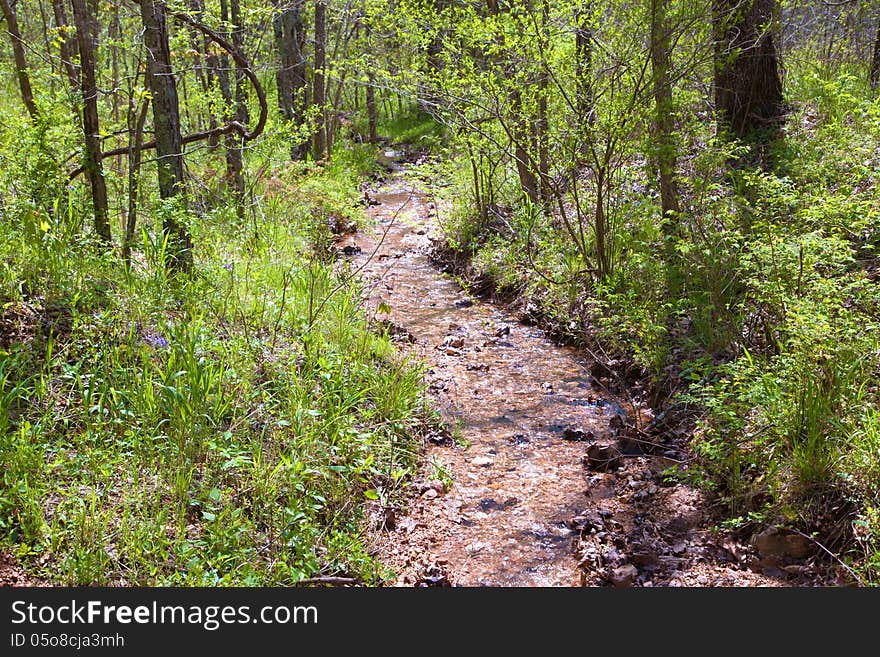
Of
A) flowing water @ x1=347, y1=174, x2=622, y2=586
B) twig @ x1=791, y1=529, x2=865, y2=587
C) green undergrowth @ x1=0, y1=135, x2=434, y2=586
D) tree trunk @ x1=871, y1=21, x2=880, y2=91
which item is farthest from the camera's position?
tree trunk @ x1=871, y1=21, x2=880, y2=91

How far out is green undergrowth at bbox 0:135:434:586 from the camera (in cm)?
326

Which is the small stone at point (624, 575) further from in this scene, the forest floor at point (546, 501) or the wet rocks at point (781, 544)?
the wet rocks at point (781, 544)

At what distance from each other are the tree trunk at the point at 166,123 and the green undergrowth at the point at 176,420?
0.74 feet

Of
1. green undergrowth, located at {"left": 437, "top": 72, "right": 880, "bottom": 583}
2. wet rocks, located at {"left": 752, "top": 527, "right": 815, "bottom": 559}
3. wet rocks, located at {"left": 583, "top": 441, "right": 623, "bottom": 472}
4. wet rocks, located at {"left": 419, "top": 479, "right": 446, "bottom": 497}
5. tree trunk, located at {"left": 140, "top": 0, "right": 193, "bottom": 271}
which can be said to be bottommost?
wet rocks, located at {"left": 419, "top": 479, "right": 446, "bottom": 497}

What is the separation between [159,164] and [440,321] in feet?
11.3

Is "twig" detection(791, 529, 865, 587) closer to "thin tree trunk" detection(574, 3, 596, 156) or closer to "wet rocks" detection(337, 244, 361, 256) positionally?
"thin tree trunk" detection(574, 3, 596, 156)

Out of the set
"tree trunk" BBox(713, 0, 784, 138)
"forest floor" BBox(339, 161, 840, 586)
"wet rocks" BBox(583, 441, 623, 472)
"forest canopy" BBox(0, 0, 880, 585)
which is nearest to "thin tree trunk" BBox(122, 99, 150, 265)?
"forest canopy" BBox(0, 0, 880, 585)

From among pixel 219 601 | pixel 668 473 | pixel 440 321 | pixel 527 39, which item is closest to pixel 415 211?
pixel 440 321

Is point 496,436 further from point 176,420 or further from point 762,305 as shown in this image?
point 176,420

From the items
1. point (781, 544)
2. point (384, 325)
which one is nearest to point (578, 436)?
point (781, 544)

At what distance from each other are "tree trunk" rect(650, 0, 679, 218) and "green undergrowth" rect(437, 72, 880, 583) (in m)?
0.35

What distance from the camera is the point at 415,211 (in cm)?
1325

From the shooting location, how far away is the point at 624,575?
3551mm

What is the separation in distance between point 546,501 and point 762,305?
2302 millimetres
